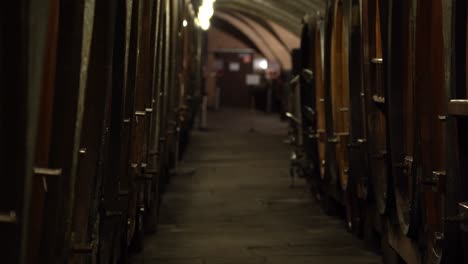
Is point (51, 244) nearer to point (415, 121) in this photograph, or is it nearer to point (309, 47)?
point (415, 121)

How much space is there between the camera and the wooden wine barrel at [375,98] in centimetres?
445

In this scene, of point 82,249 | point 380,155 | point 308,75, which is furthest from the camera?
point 308,75

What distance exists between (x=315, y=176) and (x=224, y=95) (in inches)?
1083

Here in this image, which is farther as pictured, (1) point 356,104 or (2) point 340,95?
(2) point 340,95

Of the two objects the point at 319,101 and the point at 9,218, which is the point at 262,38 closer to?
the point at 319,101

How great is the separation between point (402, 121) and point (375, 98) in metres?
0.59

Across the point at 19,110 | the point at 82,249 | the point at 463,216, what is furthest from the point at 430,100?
the point at 19,110

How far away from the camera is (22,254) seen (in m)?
1.82

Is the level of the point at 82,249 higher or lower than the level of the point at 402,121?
lower

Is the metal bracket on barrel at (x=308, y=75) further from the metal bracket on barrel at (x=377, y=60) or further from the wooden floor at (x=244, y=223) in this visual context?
the metal bracket on barrel at (x=377, y=60)

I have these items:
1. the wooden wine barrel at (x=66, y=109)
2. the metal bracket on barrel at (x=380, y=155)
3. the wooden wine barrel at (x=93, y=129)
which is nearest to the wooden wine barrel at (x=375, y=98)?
the metal bracket on barrel at (x=380, y=155)

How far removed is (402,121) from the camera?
3.90 metres

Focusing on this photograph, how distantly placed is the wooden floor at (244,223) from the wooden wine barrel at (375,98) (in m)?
0.93

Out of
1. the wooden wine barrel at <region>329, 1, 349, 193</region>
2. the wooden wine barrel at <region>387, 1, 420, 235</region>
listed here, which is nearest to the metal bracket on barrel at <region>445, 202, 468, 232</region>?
the wooden wine barrel at <region>387, 1, 420, 235</region>
